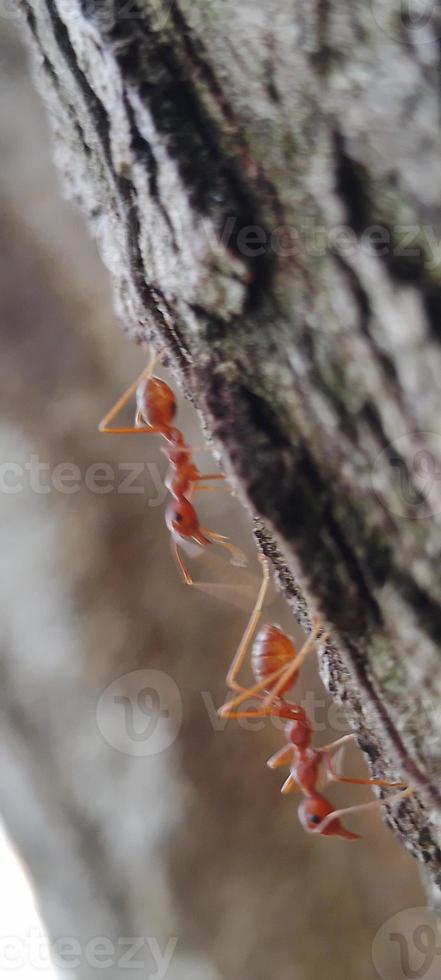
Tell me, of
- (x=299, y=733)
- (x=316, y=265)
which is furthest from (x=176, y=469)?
(x=316, y=265)

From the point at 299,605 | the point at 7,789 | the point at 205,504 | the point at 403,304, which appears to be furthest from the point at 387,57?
the point at 7,789

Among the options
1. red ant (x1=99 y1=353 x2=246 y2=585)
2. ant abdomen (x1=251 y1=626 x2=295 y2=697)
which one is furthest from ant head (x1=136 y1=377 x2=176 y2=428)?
ant abdomen (x1=251 y1=626 x2=295 y2=697)

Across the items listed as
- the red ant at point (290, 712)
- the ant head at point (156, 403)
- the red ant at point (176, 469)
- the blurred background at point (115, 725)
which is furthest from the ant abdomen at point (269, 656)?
the blurred background at point (115, 725)

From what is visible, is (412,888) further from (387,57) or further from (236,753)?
(387,57)

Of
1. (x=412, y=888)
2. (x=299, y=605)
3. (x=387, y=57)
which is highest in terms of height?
(x=387, y=57)

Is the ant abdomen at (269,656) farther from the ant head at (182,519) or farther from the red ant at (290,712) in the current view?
the ant head at (182,519)

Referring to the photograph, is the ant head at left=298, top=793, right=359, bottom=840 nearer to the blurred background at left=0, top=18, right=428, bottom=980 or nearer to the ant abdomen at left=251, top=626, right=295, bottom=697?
the ant abdomen at left=251, top=626, right=295, bottom=697
